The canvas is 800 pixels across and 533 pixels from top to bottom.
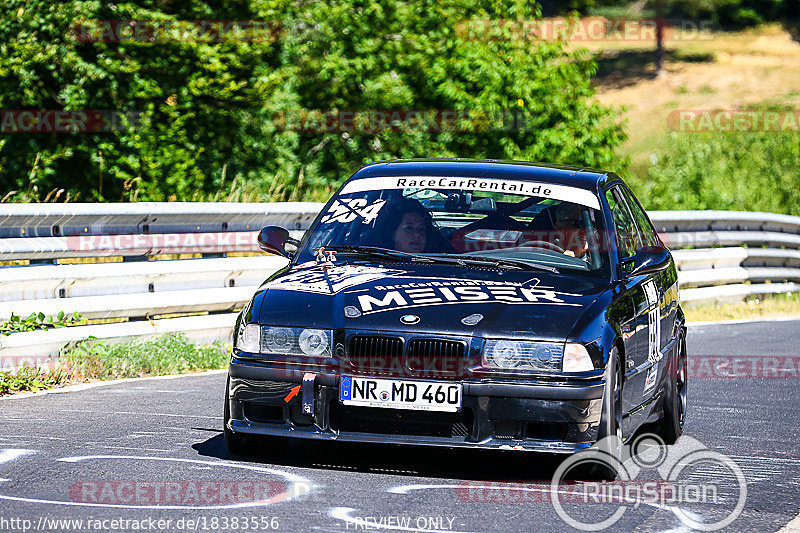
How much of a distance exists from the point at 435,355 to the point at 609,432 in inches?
34.1

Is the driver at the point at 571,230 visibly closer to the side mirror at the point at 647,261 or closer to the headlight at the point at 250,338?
the side mirror at the point at 647,261

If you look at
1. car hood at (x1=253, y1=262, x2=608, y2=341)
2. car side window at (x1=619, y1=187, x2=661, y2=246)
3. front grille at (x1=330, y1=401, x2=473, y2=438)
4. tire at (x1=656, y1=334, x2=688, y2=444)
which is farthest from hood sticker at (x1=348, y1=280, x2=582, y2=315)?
car side window at (x1=619, y1=187, x2=661, y2=246)

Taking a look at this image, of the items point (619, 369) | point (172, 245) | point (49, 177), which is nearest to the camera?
point (619, 369)

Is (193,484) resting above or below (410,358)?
below

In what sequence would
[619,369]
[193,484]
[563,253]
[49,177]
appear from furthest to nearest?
[49,177] → [563,253] → [619,369] → [193,484]

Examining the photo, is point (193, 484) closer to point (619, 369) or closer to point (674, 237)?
point (619, 369)

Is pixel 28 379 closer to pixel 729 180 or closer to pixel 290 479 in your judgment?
pixel 290 479

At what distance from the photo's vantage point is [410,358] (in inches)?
230

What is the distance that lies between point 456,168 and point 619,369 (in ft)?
6.06

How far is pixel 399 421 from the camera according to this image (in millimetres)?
5895

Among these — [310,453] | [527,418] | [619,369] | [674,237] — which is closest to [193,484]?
[310,453]

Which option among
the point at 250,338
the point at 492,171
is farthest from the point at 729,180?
the point at 250,338

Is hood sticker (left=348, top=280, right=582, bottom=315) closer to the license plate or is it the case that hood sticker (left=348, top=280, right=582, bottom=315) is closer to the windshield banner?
the license plate

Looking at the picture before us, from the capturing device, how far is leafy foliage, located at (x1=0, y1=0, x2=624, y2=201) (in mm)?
22031
